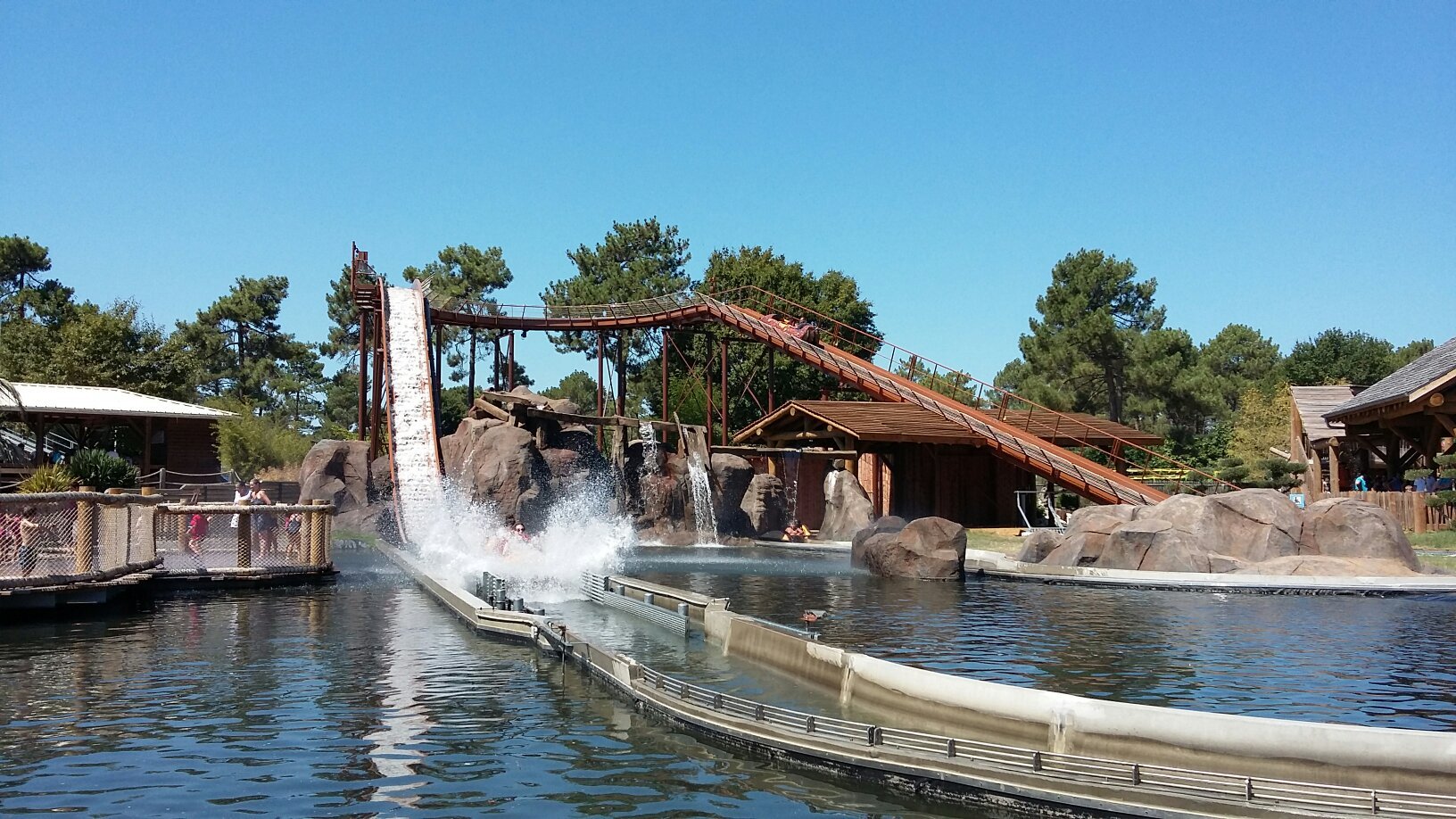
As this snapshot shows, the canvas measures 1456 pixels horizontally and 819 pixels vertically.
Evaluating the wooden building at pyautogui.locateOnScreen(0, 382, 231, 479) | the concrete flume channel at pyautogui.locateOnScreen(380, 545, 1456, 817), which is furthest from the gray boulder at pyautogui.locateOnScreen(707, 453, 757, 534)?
the concrete flume channel at pyautogui.locateOnScreen(380, 545, 1456, 817)

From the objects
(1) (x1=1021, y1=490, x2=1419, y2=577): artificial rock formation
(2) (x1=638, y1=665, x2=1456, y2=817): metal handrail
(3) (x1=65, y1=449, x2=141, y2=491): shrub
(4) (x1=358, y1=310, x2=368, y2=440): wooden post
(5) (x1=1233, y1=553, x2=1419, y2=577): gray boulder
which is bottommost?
(2) (x1=638, y1=665, x2=1456, y2=817): metal handrail

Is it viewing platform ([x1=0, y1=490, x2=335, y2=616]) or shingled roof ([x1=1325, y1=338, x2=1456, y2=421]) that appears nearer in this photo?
viewing platform ([x1=0, y1=490, x2=335, y2=616])

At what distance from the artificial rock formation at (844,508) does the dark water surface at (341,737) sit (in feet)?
76.0

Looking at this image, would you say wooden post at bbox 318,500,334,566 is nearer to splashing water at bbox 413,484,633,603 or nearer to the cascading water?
the cascading water

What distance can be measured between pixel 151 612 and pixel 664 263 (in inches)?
2364

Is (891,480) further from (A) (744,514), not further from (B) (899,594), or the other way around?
(B) (899,594)

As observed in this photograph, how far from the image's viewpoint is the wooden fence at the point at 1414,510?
29.6 meters

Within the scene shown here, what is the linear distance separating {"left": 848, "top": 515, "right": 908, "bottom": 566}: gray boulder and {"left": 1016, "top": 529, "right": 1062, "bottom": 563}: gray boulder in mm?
2850

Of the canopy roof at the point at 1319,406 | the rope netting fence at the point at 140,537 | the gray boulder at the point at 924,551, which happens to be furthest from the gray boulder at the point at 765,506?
the rope netting fence at the point at 140,537

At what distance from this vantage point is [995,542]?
3244cm

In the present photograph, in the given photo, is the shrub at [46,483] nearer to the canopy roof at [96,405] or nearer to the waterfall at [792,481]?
the canopy roof at [96,405]

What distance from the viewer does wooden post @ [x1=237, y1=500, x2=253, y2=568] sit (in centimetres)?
2138

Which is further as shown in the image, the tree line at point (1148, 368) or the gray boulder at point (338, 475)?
the tree line at point (1148, 368)

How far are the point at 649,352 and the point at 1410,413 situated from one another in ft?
166
